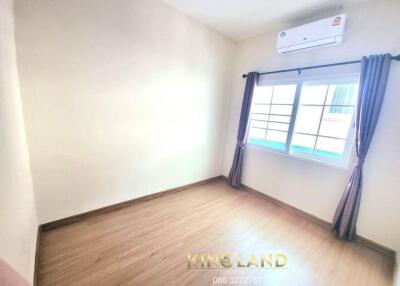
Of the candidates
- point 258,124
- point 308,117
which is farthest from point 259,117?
point 308,117

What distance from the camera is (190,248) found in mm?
1631

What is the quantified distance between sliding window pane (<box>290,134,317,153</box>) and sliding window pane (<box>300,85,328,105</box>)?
46 centimetres

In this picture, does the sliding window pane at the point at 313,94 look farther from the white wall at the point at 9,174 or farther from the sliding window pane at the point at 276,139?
the white wall at the point at 9,174

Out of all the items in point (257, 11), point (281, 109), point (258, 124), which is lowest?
point (258, 124)

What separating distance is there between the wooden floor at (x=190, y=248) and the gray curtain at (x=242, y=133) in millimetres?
740

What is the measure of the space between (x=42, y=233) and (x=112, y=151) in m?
0.98

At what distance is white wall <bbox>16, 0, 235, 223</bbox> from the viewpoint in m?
1.47

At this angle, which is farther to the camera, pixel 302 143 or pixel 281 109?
pixel 281 109

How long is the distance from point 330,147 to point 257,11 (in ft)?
6.36

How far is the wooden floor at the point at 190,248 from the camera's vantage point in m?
1.35

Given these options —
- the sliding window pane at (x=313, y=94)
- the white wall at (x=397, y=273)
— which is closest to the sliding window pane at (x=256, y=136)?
the sliding window pane at (x=313, y=94)

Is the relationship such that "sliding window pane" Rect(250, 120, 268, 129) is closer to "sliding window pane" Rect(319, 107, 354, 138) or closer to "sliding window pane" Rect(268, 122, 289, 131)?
"sliding window pane" Rect(268, 122, 289, 131)

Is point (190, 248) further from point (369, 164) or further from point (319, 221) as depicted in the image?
point (369, 164)

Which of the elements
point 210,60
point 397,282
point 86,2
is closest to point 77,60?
point 86,2
